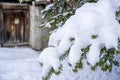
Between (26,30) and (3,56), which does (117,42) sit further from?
(26,30)

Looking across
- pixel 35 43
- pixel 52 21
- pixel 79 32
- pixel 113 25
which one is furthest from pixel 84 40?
pixel 35 43

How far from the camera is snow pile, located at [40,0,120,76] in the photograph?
313 cm

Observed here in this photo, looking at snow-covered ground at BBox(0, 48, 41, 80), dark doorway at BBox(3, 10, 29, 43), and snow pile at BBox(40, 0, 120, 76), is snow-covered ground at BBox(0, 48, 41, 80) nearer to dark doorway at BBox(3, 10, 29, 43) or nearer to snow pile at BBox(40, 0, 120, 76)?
dark doorway at BBox(3, 10, 29, 43)

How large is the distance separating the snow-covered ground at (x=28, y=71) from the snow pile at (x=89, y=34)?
13.4 ft

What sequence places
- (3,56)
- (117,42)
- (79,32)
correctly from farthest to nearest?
(3,56), (79,32), (117,42)

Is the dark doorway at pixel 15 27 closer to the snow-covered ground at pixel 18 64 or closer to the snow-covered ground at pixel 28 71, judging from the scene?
the snow-covered ground at pixel 18 64

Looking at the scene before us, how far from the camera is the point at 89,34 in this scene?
322cm

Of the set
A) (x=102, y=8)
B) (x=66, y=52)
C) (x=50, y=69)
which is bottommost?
(x=50, y=69)

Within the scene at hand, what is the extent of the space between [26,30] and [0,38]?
108 cm

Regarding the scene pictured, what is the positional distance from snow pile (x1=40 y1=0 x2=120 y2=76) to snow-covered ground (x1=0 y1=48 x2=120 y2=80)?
4.10m

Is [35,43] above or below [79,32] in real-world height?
below

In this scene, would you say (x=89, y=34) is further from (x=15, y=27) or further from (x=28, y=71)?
(x=15, y=27)

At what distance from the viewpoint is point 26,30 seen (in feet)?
38.3

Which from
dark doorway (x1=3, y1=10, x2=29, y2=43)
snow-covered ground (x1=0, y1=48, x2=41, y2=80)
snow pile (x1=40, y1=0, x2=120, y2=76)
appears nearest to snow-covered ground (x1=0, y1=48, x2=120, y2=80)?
snow-covered ground (x1=0, y1=48, x2=41, y2=80)
